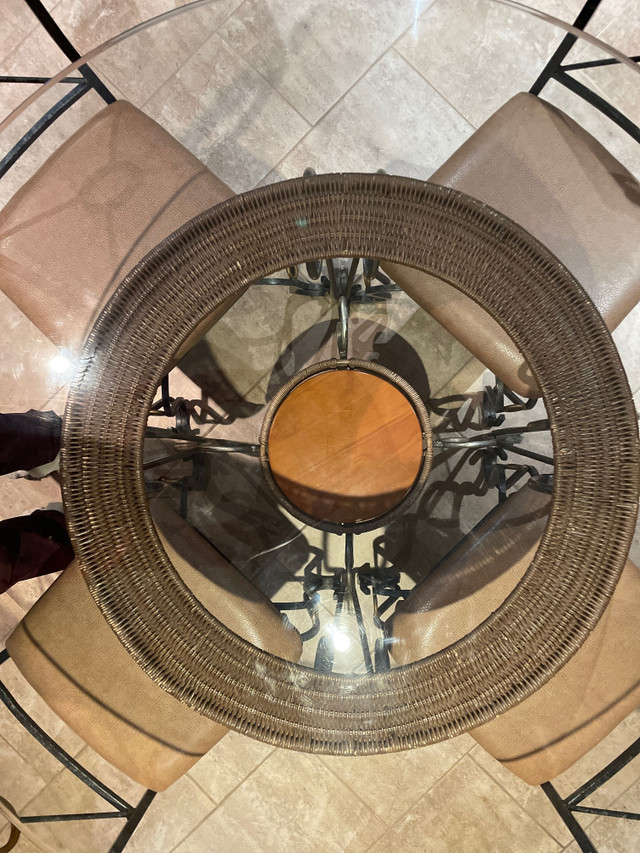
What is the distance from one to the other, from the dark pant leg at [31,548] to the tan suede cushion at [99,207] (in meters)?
0.63

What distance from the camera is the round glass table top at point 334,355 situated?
3.81 ft

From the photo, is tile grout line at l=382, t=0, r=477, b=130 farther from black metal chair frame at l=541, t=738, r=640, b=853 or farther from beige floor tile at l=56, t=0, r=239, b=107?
black metal chair frame at l=541, t=738, r=640, b=853

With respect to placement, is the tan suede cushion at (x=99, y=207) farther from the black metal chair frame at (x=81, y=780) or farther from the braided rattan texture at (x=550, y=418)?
the black metal chair frame at (x=81, y=780)

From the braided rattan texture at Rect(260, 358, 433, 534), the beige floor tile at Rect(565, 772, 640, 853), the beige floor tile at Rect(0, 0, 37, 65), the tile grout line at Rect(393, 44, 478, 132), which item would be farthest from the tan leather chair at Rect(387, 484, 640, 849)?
the beige floor tile at Rect(0, 0, 37, 65)

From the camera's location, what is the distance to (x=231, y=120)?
2.04 metres

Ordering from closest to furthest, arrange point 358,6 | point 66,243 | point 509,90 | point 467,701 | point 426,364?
point 467,701 < point 66,243 < point 358,6 < point 509,90 < point 426,364

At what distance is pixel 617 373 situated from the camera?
1161 mm

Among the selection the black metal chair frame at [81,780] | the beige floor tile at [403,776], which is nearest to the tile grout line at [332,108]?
the black metal chair frame at [81,780]

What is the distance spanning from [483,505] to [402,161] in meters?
1.14

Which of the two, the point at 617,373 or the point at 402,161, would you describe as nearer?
the point at 617,373

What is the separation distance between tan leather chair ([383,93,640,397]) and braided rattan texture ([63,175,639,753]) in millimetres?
329

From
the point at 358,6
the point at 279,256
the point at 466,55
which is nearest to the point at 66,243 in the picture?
the point at 279,256

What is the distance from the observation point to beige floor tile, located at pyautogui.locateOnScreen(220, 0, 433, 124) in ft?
4.73

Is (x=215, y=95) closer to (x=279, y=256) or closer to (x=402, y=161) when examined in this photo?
(x=402, y=161)
